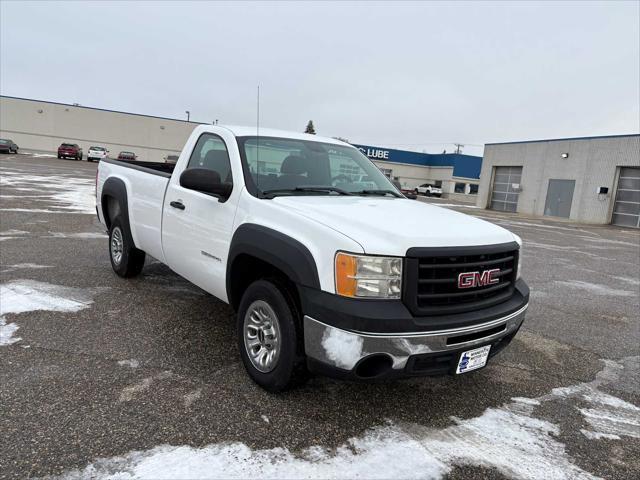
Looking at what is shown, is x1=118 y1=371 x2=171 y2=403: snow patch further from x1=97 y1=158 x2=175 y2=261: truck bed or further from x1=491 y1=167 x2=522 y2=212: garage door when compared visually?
x1=491 y1=167 x2=522 y2=212: garage door

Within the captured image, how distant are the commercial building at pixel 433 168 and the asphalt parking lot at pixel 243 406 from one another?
2416 inches

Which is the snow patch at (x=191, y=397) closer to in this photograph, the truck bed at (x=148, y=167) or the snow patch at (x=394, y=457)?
the snow patch at (x=394, y=457)

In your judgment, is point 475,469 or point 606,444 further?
point 606,444

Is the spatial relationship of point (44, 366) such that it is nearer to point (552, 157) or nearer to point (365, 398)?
point (365, 398)

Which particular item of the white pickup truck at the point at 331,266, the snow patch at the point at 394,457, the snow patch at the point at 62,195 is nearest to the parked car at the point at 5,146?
the snow patch at the point at 62,195

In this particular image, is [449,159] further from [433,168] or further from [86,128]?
[86,128]

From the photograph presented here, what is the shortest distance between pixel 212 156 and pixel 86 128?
192 ft

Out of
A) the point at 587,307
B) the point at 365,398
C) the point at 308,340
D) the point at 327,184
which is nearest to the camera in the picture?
the point at 308,340

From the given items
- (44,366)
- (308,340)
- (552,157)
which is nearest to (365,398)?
(308,340)

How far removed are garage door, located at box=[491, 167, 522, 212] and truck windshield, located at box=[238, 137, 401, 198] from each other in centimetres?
3460

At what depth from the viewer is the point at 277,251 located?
120 inches

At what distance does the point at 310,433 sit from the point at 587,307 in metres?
5.19

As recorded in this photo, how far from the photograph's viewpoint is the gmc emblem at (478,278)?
2.94 metres

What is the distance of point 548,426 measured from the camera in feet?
10.5
